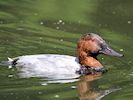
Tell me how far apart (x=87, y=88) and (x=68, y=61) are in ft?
3.98

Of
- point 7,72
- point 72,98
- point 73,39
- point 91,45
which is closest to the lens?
point 72,98

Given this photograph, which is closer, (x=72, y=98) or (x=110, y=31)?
(x=72, y=98)

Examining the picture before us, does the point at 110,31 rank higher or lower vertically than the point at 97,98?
higher

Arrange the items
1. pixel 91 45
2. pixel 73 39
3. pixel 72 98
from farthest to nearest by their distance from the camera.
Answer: pixel 73 39 < pixel 91 45 < pixel 72 98

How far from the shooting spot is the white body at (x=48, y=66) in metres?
11.9

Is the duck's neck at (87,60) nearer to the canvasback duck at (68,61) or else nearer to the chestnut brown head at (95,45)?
the canvasback duck at (68,61)

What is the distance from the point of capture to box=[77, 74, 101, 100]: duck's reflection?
10.5 meters

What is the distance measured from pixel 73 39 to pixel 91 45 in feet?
7.14

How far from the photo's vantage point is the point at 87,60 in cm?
1261

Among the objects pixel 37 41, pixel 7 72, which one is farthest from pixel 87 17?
pixel 7 72

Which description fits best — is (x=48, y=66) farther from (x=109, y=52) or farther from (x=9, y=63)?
(x=109, y=52)

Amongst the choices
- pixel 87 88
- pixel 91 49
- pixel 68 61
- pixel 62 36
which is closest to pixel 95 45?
pixel 91 49

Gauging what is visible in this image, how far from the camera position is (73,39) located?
1477 cm

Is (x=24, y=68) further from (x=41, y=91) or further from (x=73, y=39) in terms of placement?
(x=73, y=39)
